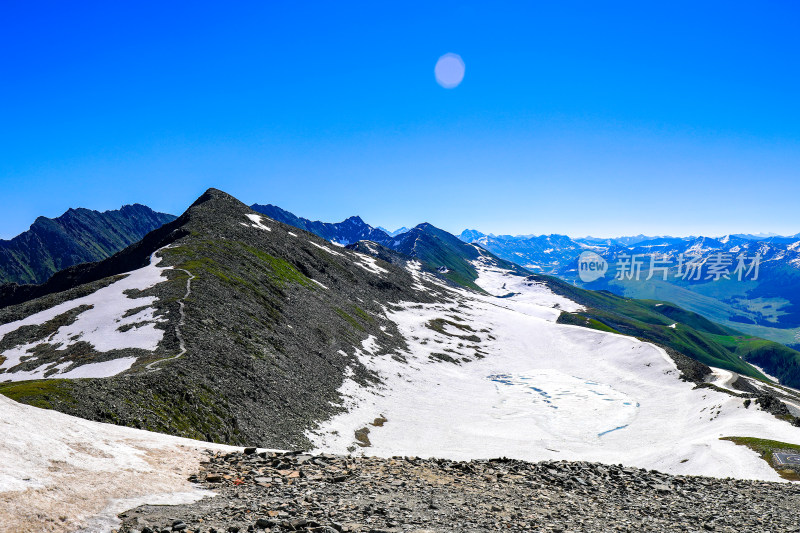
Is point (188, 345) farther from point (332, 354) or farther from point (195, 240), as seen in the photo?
point (195, 240)

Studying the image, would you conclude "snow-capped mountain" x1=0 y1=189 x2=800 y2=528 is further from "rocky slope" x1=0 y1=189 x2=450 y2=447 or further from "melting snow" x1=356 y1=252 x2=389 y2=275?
"melting snow" x1=356 y1=252 x2=389 y2=275

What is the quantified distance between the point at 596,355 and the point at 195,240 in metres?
106

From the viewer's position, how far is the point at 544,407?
74875 millimetres

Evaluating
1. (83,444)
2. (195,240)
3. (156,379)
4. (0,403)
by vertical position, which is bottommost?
(156,379)

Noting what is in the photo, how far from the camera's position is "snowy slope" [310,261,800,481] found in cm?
4966

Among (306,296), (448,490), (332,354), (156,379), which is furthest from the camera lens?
(306,296)

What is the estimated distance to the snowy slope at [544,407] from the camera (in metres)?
49.7

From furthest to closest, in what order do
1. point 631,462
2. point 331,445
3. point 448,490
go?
point 631,462 → point 331,445 → point 448,490

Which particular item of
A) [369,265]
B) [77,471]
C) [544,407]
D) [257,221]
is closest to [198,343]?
[77,471]

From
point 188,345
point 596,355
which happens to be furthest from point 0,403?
point 596,355

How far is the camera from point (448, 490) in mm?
19312

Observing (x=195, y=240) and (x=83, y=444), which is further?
(x=195, y=240)

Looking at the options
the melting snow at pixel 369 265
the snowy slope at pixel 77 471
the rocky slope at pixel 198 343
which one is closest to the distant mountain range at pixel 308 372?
the rocky slope at pixel 198 343

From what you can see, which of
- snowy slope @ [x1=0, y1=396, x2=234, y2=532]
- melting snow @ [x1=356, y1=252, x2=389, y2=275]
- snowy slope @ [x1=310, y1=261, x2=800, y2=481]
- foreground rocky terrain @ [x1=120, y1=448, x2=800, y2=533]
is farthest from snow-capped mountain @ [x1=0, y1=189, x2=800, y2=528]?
melting snow @ [x1=356, y1=252, x2=389, y2=275]
